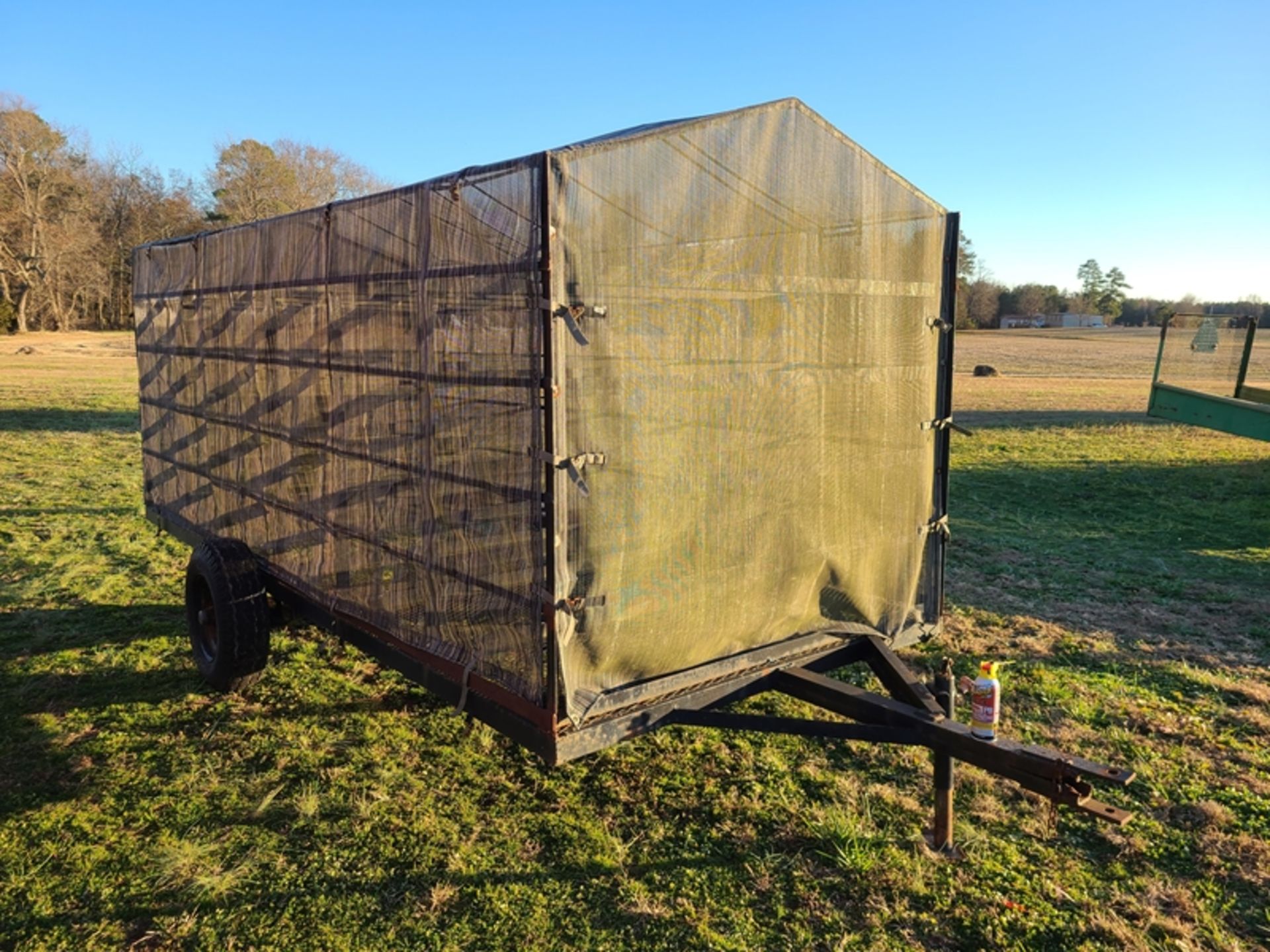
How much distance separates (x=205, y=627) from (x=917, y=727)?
3852 mm

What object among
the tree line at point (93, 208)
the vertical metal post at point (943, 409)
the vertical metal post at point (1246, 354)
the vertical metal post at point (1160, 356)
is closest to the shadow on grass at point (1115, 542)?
the vertical metal post at point (1160, 356)

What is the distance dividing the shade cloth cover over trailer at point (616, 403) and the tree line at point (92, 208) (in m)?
39.8

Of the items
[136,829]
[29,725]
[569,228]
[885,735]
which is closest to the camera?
[569,228]

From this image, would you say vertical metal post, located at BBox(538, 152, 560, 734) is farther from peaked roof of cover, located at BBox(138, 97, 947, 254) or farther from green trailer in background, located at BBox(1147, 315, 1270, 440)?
green trailer in background, located at BBox(1147, 315, 1270, 440)

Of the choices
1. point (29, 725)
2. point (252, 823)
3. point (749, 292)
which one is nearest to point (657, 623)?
point (749, 292)

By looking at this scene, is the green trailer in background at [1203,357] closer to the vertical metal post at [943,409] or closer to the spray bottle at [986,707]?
the vertical metal post at [943,409]

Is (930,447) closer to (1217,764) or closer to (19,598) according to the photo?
(1217,764)

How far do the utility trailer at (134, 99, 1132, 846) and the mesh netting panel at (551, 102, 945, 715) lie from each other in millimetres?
11

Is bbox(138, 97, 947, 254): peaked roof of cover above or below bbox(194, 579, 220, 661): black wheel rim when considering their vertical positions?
above

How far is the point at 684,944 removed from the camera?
10.2 ft

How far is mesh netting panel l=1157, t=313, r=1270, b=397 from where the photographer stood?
11.4 m

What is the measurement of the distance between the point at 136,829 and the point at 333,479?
169cm

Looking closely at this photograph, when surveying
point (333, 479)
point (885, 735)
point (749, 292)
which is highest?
point (749, 292)

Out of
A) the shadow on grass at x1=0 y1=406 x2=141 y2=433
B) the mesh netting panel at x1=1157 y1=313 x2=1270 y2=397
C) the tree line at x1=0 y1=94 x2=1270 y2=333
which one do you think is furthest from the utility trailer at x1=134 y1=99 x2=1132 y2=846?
the tree line at x1=0 y1=94 x2=1270 y2=333
